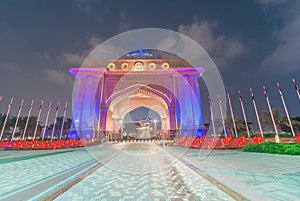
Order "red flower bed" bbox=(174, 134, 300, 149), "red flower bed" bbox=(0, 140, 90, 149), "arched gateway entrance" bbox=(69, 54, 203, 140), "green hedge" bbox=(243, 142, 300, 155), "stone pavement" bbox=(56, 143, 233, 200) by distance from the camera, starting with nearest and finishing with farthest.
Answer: "stone pavement" bbox=(56, 143, 233, 200) → "green hedge" bbox=(243, 142, 300, 155) → "red flower bed" bbox=(174, 134, 300, 149) → "red flower bed" bbox=(0, 140, 90, 149) → "arched gateway entrance" bbox=(69, 54, 203, 140)

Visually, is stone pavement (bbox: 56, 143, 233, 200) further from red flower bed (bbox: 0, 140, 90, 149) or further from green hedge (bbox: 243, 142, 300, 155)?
red flower bed (bbox: 0, 140, 90, 149)

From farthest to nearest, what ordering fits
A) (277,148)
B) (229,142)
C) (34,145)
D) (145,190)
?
(34,145)
(229,142)
(277,148)
(145,190)

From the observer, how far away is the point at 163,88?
35000mm

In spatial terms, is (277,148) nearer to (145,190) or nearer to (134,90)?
(145,190)

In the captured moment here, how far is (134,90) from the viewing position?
113ft

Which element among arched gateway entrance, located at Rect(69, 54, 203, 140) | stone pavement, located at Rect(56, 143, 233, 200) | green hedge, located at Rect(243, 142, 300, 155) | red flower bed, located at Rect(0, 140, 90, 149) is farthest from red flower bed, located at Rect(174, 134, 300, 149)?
arched gateway entrance, located at Rect(69, 54, 203, 140)

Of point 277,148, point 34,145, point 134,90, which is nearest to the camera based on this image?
point 277,148

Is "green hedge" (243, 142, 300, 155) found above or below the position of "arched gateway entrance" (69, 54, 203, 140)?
below

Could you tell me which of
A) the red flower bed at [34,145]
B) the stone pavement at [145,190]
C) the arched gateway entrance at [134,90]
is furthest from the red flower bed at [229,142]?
the arched gateway entrance at [134,90]

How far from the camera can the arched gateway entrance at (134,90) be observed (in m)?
30.9

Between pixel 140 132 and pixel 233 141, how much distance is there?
3344 centimetres

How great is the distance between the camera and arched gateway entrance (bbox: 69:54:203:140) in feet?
101

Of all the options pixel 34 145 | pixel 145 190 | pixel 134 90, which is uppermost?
pixel 134 90

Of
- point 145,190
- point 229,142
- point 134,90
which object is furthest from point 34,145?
point 134,90
